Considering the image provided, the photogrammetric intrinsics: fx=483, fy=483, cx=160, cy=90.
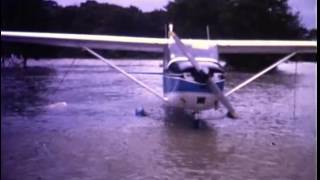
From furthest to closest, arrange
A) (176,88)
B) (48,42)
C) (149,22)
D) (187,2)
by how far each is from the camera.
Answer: (187,2), (149,22), (48,42), (176,88)

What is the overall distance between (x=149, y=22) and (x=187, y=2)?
19.6 ft

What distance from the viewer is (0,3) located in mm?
3412

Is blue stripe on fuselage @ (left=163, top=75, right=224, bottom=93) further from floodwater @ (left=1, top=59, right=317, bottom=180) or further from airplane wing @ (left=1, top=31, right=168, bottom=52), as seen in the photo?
airplane wing @ (left=1, top=31, right=168, bottom=52)

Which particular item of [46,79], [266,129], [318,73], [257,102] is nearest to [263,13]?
[257,102]

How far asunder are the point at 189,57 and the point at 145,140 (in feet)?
5.69

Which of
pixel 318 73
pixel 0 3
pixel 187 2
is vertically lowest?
pixel 318 73

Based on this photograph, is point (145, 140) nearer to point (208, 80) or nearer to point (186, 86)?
point (186, 86)

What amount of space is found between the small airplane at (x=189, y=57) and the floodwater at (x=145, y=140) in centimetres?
57

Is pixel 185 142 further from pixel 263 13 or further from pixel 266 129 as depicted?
pixel 263 13

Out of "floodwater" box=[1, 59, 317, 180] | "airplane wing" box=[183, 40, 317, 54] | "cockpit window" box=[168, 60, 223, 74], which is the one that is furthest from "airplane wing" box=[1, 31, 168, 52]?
"cockpit window" box=[168, 60, 223, 74]

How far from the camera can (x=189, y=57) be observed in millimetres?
8617

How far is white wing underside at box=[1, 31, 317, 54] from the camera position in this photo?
977 centimetres

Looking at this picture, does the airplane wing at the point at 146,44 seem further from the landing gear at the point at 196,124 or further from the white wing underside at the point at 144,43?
the landing gear at the point at 196,124

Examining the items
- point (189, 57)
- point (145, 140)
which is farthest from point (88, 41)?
point (145, 140)
